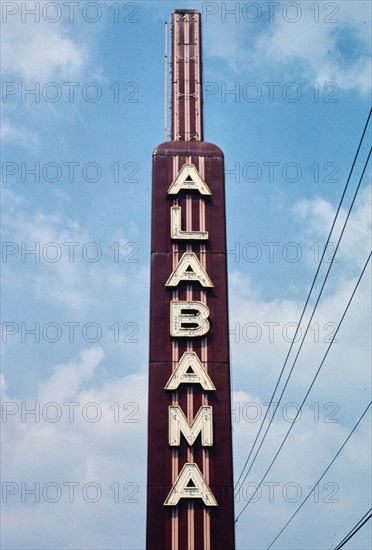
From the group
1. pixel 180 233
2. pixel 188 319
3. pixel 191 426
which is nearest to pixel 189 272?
pixel 180 233

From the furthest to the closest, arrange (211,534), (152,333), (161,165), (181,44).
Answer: (181,44) → (161,165) → (152,333) → (211,534)

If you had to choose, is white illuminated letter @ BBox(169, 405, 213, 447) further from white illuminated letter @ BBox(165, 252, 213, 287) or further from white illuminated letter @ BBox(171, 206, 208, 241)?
white illuminated letter @ BBox(171, 206, 208, 241)

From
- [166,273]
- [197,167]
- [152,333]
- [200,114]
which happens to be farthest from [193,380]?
[200,114]

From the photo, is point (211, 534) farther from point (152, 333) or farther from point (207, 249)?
point (207, 249)

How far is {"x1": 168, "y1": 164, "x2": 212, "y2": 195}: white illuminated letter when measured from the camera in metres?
28.1

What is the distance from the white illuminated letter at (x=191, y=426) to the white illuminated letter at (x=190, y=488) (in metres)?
0.76

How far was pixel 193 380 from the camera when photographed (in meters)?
25.6

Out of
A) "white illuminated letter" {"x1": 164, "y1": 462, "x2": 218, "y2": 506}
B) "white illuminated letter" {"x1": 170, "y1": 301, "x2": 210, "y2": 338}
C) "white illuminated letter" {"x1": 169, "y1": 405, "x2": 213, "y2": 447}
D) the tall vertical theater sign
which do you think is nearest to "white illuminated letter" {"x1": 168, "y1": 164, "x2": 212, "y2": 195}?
the tall vertical theater sign

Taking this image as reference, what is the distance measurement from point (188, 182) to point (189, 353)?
5930mm

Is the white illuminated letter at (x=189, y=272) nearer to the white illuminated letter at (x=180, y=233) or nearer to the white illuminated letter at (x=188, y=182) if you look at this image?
the white illuminated letter at (x=180, y=233)

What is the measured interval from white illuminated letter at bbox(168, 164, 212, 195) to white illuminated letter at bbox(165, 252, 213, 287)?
2293 millimetres

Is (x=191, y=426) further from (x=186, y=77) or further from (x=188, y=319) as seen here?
(x=186, y=77)

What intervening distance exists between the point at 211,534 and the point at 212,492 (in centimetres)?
116

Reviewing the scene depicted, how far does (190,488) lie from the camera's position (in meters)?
24.6
